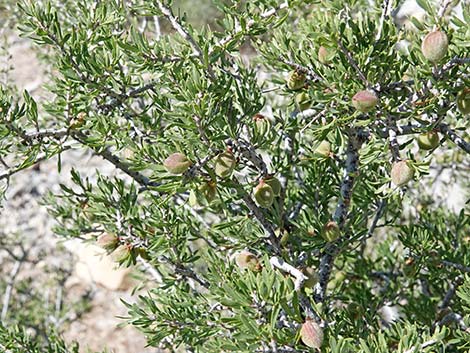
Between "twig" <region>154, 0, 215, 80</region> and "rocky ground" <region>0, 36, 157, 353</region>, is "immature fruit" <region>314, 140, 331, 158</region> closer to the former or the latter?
→ "twig" <region>154, 0, 215, 80</region>

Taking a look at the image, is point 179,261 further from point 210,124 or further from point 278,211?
point 210,124

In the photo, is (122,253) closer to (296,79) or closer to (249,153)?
(249,153)

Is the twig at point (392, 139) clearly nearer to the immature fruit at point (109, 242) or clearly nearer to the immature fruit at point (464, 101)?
the immature fruit at point (464, 101)

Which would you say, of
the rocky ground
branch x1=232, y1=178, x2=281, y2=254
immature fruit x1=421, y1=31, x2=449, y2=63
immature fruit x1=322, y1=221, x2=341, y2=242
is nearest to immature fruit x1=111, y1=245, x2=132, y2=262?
branch x1=232, y1=178, x2=281, y2=254

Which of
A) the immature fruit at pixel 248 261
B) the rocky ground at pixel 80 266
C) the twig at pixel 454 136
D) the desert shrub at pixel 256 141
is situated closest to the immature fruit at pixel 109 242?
the desert shrub at pixel 256 141

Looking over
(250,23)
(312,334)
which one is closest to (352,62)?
(250,23)

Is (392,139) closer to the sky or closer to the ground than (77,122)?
closer to the ground

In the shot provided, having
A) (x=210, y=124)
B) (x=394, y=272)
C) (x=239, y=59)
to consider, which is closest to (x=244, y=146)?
(x=210, y=124)
